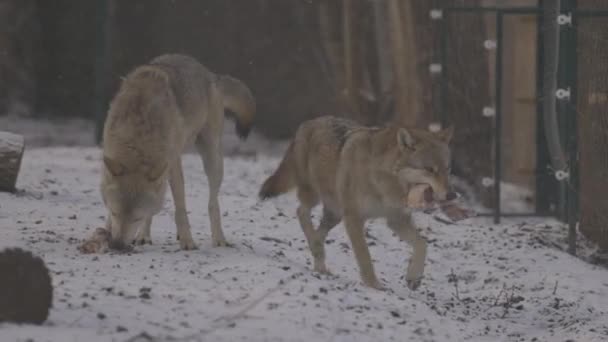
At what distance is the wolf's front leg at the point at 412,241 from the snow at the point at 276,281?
0.17 m

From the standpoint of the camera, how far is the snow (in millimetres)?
6312

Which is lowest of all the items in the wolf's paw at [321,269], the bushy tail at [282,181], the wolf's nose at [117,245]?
the wolf's paw at [321,269]

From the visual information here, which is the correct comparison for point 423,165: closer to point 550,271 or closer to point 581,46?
point 550,271

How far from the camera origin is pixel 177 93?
885 cm

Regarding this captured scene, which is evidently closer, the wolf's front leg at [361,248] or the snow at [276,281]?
the snow at [276,281]

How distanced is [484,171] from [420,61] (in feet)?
5.36

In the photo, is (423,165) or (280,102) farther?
(280,102)

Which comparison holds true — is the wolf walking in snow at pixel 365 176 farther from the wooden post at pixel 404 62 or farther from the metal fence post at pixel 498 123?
the wooden post at pixel 404 62

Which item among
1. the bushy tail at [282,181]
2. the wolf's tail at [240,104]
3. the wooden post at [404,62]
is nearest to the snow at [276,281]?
the bushy tail at [282,181]

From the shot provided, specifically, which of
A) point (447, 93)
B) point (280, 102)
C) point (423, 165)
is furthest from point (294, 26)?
point (423, 165)

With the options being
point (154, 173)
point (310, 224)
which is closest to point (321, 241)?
point (310, 224)

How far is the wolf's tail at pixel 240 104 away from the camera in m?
9.78

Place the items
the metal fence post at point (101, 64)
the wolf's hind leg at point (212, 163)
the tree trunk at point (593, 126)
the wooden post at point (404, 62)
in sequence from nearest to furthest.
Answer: the wolf's hind leg at point (212, 163)
the tree trunk at point (593, 126)
the wooden post at point (404, 62)
the metal fence post at point (101, 64)

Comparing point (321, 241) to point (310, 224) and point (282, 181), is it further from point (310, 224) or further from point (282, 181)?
point (282, 181)
